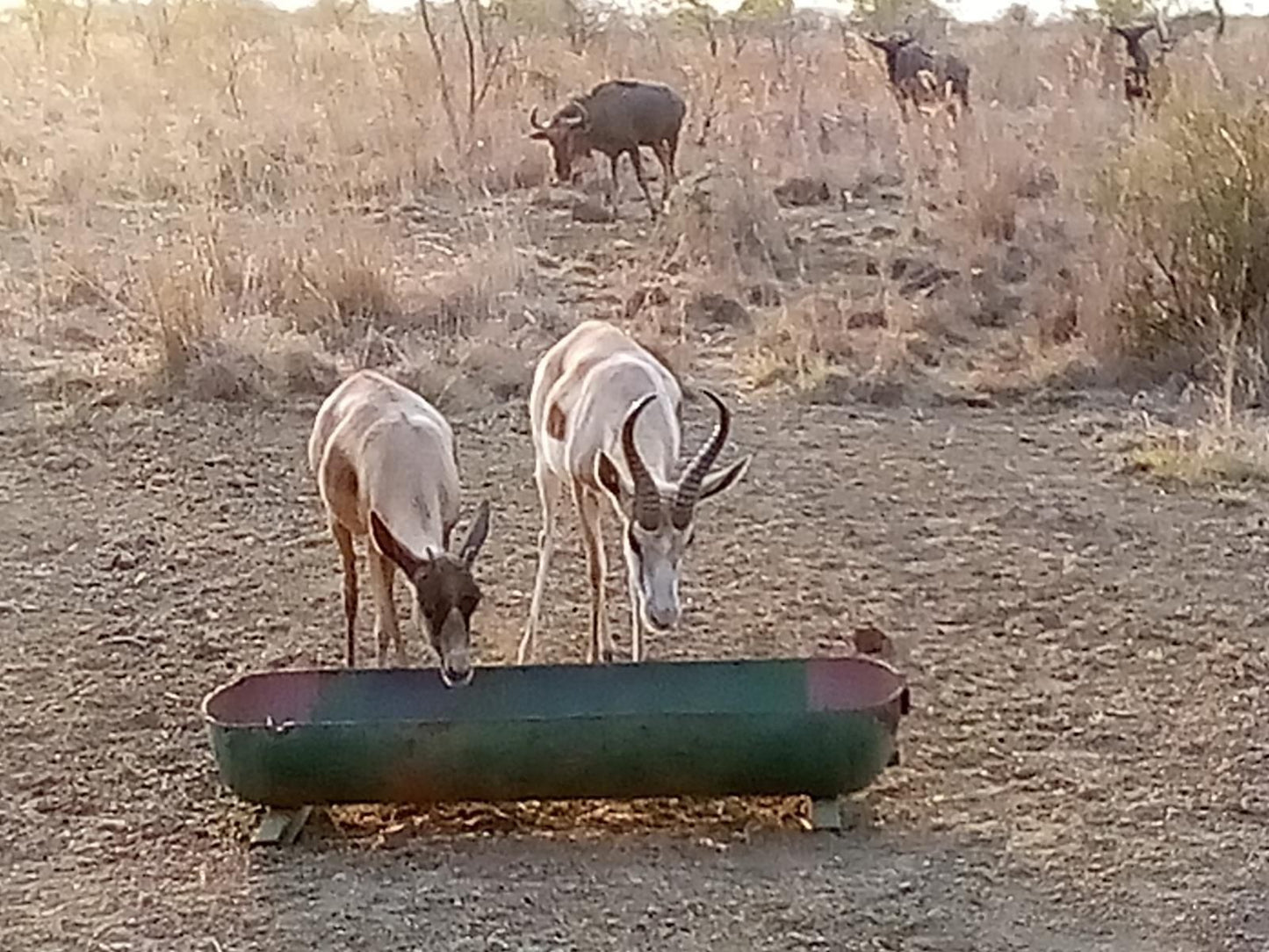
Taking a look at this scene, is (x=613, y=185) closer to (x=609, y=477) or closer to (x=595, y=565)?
(x=595, y=565)

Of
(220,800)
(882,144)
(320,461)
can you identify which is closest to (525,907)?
(220,800)

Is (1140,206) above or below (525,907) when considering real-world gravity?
above

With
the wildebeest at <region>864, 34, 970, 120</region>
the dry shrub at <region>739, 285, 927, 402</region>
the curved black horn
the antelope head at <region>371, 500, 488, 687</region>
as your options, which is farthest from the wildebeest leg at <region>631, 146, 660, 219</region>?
the antelope head at <region>371, 500, 488, 687</region>

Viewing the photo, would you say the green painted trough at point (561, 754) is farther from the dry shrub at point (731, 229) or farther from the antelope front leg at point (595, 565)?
the dry shrub at point (731, 229)

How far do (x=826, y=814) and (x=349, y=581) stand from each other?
206 cm

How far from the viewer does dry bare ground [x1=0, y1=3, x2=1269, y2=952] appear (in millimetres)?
5504

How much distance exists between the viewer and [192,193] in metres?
16.7

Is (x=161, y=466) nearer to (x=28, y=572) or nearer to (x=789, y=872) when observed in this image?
(x=28, y=572)

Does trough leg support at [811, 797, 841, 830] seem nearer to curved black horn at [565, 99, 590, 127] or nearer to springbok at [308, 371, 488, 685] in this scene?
→ springbok at [308, 371, 488, 685]

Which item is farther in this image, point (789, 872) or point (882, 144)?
point (882, 144)

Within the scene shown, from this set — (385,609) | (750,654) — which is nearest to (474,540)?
(385,609)

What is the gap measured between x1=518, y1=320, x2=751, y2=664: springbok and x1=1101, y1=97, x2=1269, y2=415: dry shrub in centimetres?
535

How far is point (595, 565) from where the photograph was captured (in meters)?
7.07

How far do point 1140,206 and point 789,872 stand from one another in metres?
7.58
